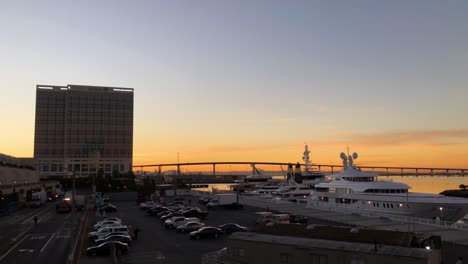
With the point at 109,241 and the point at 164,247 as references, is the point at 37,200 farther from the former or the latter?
the point at 164,247

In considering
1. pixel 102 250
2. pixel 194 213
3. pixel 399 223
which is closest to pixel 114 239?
pixel 102 250

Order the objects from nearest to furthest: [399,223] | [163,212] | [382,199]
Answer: [399,223] → [382,199] → [163,212]

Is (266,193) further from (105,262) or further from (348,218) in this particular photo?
(105,262)

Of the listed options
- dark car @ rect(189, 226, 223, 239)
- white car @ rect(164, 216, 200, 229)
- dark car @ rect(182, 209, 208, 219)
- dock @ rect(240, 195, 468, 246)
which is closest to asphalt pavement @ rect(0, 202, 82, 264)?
white car @ rect(164, 216, 200, 229)

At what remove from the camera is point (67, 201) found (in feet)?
251

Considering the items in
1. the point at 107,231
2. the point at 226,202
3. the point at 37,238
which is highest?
the point at 107,231

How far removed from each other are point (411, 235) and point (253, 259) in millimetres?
9259

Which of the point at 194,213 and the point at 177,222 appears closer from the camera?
the point at 177,222

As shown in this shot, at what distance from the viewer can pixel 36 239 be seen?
43.4 metres

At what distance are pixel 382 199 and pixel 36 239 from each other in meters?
46.5

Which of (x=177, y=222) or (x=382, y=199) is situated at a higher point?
(x=382, y=199)

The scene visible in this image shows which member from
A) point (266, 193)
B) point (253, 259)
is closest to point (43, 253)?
point (253, 259)

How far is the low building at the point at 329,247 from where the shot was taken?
19.6 m

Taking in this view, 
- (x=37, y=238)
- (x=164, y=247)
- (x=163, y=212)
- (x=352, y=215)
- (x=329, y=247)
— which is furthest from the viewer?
(x=163, y=212)
